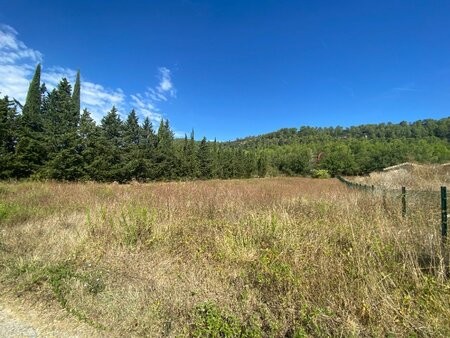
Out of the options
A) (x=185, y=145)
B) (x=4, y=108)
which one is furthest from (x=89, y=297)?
(x=185, y=145)

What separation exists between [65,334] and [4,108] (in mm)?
25653

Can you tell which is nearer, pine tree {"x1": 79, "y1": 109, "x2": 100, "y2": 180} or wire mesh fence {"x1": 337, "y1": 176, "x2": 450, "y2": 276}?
wire mesh fence {"x1": 337, "y1": 176, "x2": 450, "y2": 276}

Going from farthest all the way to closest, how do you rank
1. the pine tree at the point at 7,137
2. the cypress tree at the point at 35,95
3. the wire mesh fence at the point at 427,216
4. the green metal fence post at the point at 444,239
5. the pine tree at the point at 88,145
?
the cypress tree at the point at 35,95 < the pine tree at the point at 88,145 < the pine tree at the point at 7,137 < the wire mesh fence at the point at 427,216 < the green metal fence post at the point at 444,239

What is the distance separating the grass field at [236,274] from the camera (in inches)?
93.7

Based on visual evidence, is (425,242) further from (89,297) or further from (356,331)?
(89,297)

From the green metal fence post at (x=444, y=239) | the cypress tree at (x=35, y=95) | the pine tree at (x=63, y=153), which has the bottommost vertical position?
the green metal fence post at (x=444, y=239)

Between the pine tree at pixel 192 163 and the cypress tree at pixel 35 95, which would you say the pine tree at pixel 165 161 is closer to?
the pine tree at pixel 192 163

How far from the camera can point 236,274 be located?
326 cm

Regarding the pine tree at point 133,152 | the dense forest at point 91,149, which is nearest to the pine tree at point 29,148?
the dense forest at point 91,149

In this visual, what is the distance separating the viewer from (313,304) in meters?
2.61

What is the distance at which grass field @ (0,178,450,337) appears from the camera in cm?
238

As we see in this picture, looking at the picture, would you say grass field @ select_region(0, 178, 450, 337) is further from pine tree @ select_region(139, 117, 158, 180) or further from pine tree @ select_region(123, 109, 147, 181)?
pine tree @ select_region(139, 117, 158, 180)

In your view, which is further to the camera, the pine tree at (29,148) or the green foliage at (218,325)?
the pine tree at (29,148)

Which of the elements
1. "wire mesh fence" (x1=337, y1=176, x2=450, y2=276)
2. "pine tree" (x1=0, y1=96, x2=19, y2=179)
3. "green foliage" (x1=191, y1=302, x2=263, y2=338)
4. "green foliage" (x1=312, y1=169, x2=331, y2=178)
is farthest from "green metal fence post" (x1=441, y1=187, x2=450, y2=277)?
"green foliage" (x1=312, y1=169, x2=331, y2=178)
